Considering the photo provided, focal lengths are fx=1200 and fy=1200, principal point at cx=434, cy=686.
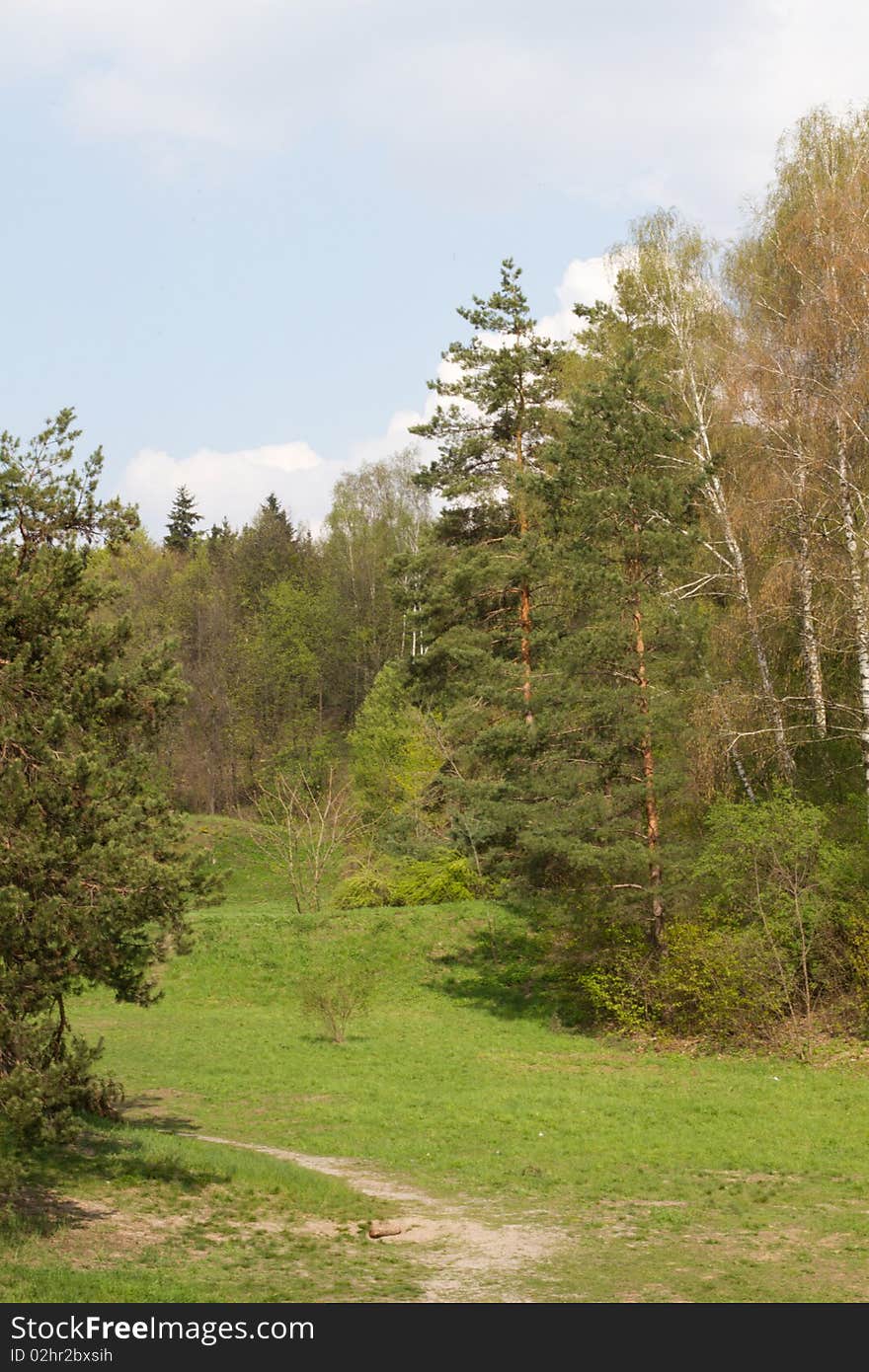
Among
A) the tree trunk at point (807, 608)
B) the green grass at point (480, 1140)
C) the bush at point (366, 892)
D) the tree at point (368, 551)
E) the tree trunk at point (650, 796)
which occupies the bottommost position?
the green grass at point (480, 1140)

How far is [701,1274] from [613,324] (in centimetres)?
2873

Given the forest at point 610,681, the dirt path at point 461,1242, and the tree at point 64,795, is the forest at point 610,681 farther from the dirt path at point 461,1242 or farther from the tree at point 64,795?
the dirt path at point 461,1242

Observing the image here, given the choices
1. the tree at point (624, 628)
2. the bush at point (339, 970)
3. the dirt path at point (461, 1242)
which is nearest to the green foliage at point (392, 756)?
the bush at point (339, 970)

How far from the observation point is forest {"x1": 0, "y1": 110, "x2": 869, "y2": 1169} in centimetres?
1170

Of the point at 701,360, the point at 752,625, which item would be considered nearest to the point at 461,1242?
the point at 752,625

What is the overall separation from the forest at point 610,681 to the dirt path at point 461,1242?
3.50 m

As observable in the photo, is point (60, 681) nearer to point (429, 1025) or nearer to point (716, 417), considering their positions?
point (429, 1025)

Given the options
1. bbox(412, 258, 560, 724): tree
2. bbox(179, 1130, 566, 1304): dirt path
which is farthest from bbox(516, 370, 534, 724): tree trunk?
bbox(179, 1130, 566, 1304): dirt path

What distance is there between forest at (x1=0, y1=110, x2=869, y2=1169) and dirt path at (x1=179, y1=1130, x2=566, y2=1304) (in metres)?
3.50

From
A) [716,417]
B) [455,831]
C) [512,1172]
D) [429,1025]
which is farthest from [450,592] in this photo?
[512,1172]

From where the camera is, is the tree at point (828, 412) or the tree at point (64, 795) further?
the tree at point (828, 412)

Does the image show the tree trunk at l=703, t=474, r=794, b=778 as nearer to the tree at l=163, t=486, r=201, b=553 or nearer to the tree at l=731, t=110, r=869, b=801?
the tree at l=731, t=110, r=869, b=801

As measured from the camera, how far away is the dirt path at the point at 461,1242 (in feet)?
31.7

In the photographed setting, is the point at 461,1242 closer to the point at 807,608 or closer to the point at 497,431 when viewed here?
the point at 807,608
